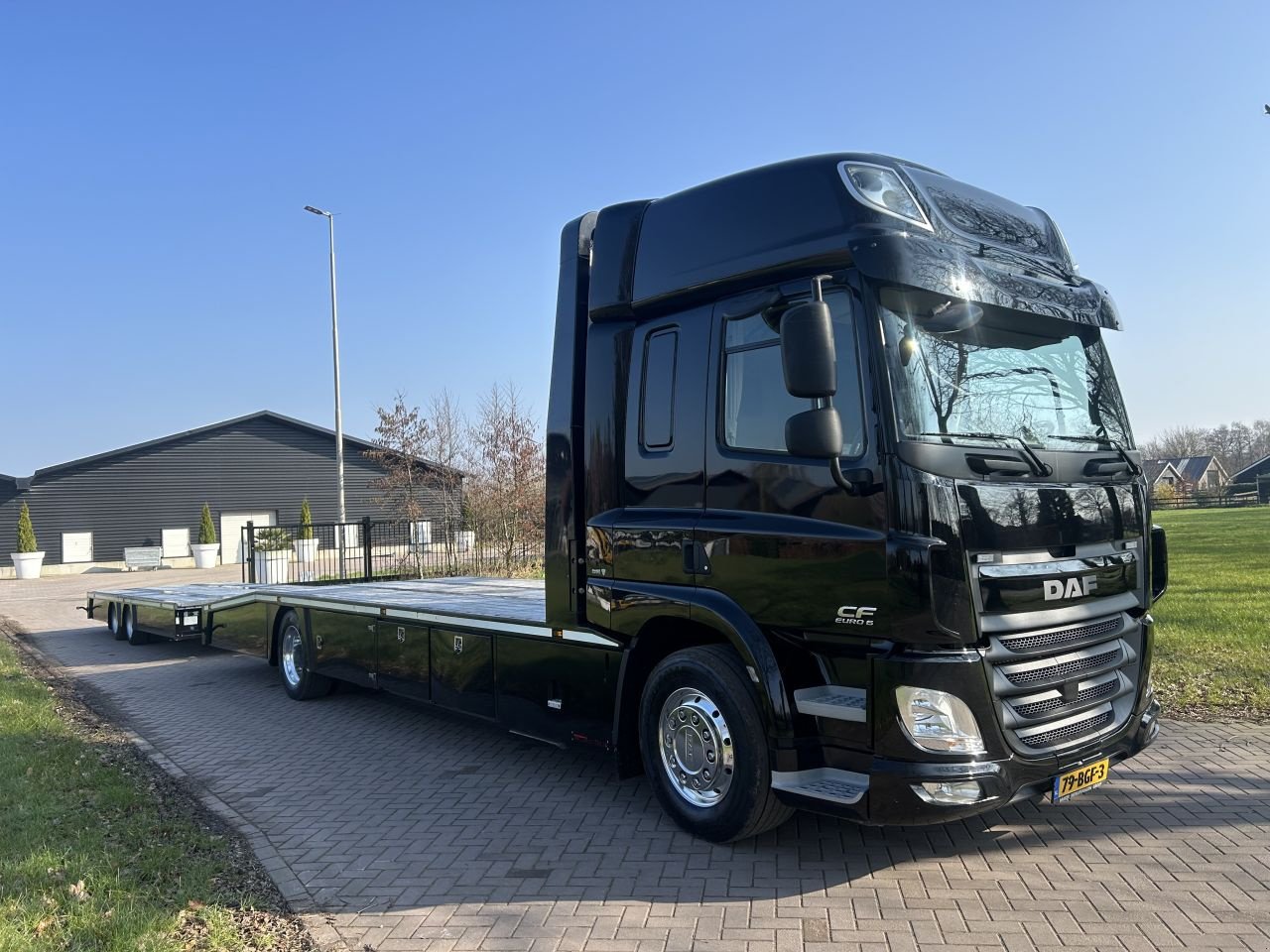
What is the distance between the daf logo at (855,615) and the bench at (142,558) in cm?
3811

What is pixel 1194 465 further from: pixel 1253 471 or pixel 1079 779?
pixel 1079 779

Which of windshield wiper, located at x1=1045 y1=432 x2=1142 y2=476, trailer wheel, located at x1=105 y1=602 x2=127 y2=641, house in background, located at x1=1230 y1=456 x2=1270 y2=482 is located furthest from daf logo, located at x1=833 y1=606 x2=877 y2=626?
house in background, located at x1=1230 y1=456 x2=1270 y2=482

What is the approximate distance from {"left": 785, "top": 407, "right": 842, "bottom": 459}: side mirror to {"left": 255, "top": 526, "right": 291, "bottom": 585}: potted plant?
1527cm

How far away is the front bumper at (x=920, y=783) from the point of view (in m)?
3.74

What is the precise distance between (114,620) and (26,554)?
75.7 ft

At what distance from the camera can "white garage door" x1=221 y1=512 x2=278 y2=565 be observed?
3831cm

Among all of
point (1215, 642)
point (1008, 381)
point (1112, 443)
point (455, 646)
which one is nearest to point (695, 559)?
point (1008, 381)

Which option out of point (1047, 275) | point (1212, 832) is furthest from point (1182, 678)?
point (1047, 275)

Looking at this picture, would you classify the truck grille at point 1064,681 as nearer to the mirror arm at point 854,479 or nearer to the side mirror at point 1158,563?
the side mirror at point 1158,563

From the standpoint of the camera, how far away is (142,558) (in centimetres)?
3622

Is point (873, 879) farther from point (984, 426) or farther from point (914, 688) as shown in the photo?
point (984, 426)

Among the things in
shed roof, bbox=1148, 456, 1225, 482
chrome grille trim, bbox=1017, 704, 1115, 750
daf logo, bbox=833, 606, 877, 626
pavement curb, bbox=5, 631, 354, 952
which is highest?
shed roof, bbox=1148, 456, 1225, 482

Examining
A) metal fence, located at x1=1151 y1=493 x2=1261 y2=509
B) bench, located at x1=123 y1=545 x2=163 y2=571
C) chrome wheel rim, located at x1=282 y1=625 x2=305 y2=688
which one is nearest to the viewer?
chrome wheel rim, located at x1=282 y1=625 x2=305 y2=688

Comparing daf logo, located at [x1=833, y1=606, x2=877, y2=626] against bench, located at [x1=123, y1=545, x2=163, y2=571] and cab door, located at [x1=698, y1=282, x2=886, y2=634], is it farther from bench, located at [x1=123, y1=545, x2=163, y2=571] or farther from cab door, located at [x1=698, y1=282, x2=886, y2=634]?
bench, located at [x1=123, y1=545, x2=163, y2=571]
